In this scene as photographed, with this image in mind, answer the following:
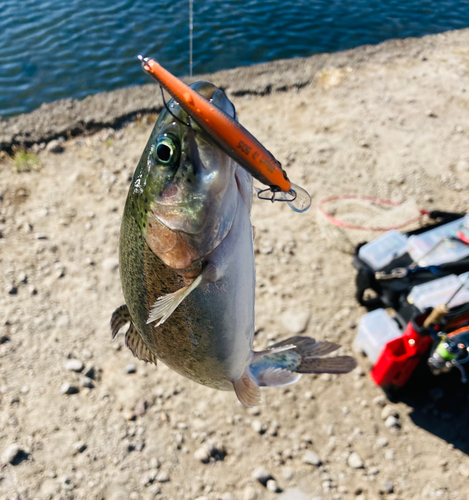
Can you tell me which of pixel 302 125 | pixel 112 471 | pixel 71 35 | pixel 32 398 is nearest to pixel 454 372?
pixel 112 471

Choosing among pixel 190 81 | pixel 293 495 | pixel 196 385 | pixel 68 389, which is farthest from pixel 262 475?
pixel 190 81

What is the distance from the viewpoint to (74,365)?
163 inches

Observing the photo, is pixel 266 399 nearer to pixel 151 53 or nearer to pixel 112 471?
pixel 112 471

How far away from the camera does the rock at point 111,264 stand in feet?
16.5

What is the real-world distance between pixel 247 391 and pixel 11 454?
249 cm

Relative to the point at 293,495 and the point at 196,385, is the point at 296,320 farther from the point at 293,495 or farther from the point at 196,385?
the point at 293,495

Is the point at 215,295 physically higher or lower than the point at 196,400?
higher

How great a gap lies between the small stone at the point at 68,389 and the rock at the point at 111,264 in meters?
1.46

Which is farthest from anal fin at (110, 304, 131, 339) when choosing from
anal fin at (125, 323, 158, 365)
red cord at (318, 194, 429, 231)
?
red cord at (318, 194, 429, 231)

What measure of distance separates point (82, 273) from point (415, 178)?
4.67 meters

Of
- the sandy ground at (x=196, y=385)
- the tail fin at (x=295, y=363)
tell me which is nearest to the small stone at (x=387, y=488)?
the sandy ground at (x=196, y=385)

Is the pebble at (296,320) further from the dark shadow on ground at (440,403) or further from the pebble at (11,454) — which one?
the pebble at (11,454)

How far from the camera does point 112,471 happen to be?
11.6 feet

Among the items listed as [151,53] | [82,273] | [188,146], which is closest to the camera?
[188,146]
